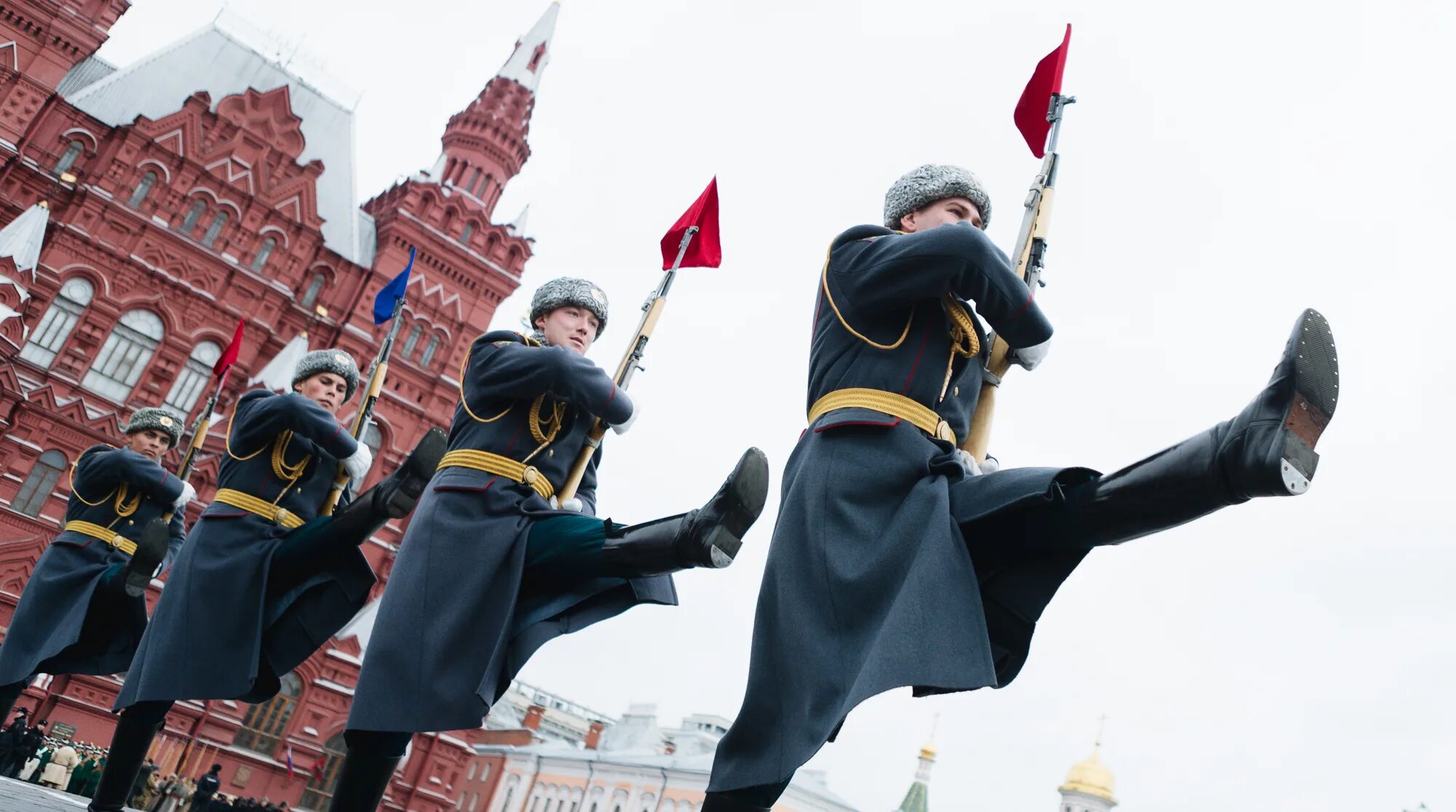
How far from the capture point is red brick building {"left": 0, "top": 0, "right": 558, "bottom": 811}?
2392 cm

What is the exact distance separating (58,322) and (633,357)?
77.6 feet

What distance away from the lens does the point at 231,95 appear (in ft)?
94.9

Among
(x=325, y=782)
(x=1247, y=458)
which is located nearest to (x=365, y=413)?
(x=1247, y=458)

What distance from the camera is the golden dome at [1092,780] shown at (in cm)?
5403

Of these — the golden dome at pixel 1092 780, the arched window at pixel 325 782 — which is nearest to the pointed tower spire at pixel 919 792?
the golden dome at pixel 1092 780

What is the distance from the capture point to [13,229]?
23.6 m

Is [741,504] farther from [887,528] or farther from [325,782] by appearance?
[325,782]

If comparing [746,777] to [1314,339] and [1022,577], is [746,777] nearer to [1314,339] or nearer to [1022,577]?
[1022,577]

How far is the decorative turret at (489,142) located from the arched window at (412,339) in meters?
3.58

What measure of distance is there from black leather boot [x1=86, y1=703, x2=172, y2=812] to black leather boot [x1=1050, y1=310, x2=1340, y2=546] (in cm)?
423

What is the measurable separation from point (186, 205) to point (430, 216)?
220 inches

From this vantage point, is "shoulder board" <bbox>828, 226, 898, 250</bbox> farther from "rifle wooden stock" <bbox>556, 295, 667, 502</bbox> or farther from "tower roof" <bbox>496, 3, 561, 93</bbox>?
"tower roof" <bbox>496, 3, 561, 93</bbox>

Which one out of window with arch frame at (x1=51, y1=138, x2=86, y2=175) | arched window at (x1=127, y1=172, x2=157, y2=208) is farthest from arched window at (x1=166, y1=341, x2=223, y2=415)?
window with arch frame at (x1=51, y1=138, x2=86, y2=175)

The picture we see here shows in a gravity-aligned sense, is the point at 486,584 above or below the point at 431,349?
below
